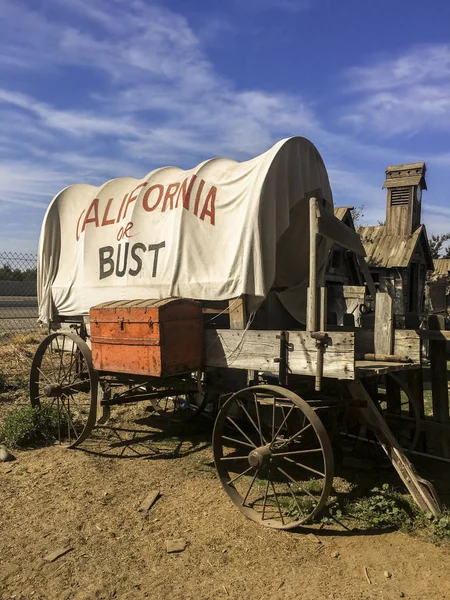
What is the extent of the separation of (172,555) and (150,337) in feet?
5.85

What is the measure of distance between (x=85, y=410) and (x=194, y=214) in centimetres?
392

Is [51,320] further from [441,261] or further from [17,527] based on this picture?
[441,261]

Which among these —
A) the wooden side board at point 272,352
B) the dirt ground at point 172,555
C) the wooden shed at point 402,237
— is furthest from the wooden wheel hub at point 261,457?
the wooden shed at point 402,237

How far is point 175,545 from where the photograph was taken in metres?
3.54

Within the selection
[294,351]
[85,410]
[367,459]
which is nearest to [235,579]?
[294,351]

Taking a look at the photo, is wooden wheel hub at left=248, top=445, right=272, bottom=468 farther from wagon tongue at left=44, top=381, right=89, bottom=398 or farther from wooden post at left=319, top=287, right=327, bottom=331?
wagon tongue at left=44, top=381, right=89, bottom=398

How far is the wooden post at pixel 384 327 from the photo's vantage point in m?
4.23

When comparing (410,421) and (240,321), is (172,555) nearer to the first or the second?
(240,321)

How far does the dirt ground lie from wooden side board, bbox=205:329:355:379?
50.3 inches

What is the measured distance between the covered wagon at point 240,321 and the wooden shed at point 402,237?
36.0 ft

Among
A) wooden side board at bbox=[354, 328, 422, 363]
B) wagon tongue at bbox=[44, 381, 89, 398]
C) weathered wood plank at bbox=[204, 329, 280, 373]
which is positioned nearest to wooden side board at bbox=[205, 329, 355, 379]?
weathered wood plank at bbox=[204, 329, 280, 373]

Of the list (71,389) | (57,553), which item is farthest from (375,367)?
(71,389)

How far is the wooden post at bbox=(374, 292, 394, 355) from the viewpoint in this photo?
4.23 meters

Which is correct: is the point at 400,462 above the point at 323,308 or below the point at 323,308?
below
